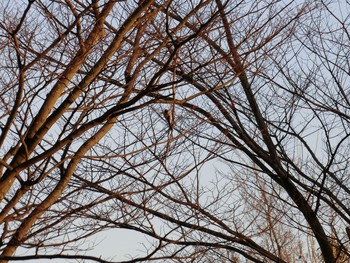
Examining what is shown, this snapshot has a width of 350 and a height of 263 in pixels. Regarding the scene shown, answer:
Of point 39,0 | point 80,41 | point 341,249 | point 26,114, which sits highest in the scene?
point 39,0

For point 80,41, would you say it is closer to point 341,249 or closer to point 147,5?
point 147,5

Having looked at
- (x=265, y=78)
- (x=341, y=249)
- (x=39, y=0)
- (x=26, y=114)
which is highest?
(x=265, y=78)

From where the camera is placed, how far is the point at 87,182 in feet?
11.5

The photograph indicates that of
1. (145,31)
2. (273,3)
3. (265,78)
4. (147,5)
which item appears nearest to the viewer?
(147,5)

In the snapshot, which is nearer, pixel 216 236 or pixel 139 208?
pixel 139 208

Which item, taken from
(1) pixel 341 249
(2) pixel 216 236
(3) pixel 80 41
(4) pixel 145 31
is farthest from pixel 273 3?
(1) pixel 341 249

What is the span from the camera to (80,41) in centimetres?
271

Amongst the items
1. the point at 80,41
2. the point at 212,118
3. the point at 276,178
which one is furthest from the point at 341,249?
the point at 80,41

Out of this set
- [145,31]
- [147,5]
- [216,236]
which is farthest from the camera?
[216,236]

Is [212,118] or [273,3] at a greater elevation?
[273,3]

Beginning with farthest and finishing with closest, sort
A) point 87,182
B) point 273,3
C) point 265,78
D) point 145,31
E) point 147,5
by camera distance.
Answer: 1. point 265,78
2. point 87,182
3. point 273,3
4. point 145,31
5. point 147,5

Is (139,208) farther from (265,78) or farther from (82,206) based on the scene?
(265,78)

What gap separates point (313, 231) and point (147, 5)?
2.40m

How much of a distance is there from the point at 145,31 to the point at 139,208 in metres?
1.13
